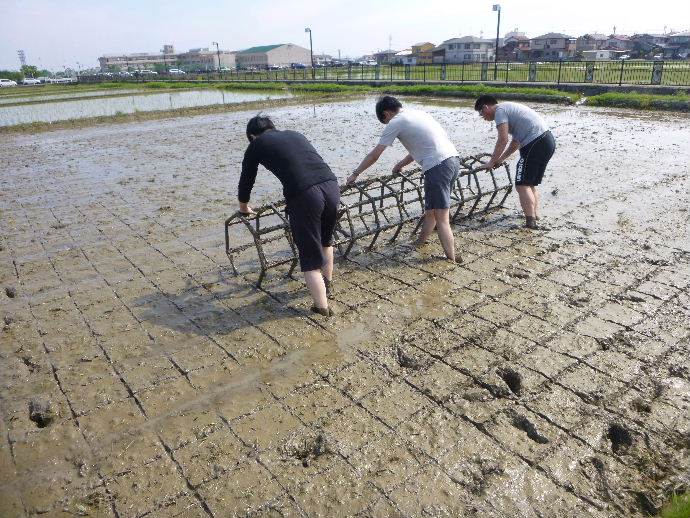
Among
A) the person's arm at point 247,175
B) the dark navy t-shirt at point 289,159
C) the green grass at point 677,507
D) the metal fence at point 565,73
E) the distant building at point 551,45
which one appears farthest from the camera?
the distant building at point 551,45

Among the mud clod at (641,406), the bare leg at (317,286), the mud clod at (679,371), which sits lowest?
the mud clod at (641,406)

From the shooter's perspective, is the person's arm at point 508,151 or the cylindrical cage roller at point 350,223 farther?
the person's arm at point 508,151

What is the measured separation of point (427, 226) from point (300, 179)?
2269mm

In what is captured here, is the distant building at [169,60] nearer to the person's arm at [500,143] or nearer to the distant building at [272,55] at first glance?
the distant building at [272,55]

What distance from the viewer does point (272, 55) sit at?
375ft

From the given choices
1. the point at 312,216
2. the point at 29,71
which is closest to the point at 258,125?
the point at 312,216

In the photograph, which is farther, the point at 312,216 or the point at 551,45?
the point at 551,45

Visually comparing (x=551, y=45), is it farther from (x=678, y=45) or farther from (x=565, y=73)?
(x=565, y=73)

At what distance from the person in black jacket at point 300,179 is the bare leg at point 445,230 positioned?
147 cm

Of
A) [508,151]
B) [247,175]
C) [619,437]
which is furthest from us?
[508,151]

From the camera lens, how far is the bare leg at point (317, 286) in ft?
13.9

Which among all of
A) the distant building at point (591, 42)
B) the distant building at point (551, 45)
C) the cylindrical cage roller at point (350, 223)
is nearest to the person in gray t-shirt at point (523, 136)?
the cylindrical cage roller at point (350, 223)

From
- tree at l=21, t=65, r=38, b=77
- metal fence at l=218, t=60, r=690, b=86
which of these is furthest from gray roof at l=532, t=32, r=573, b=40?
tree at l=21, t=65, r=38, b=77

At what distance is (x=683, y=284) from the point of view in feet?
15.0
